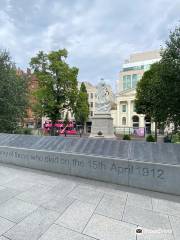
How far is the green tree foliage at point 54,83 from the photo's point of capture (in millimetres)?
25016

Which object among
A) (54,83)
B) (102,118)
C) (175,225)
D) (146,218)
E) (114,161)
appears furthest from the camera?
(54,83)

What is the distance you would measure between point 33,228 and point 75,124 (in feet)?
170

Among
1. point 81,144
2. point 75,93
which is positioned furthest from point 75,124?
point 81,144

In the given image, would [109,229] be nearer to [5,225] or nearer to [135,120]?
[5,225]

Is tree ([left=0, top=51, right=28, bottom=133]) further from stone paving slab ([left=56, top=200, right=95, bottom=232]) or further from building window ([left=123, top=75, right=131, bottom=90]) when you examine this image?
building window ([left=123, top=75, right=131, bottom=90])

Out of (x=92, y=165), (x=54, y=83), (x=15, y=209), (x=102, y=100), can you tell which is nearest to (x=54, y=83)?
(x=54, y=83)

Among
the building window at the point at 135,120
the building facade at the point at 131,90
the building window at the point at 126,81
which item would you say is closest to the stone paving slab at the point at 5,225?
the building facade at the point at 131,90

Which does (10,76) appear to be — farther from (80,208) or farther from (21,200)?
(80,208)

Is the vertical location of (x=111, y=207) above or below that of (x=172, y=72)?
below

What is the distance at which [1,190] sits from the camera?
16.7 feet

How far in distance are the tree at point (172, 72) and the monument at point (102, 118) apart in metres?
11.8

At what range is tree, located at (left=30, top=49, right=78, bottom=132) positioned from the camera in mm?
25016

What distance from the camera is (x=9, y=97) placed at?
1330 cm

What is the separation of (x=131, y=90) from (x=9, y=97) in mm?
47658
